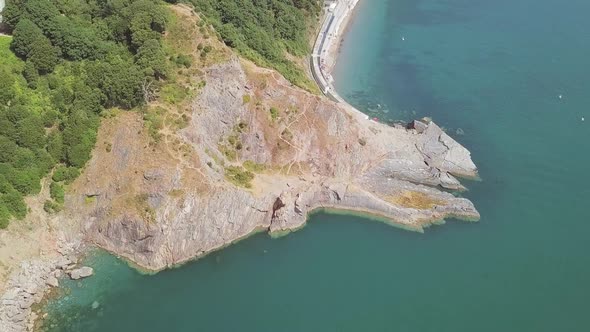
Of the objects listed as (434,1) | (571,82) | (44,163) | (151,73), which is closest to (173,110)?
(151,73)

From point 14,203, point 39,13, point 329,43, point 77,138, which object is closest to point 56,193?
point 14,203

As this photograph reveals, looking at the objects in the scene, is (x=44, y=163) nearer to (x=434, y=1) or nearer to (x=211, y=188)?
(x=211, y=188)

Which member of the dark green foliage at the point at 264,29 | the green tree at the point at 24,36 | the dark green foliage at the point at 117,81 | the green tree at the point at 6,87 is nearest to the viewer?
the green tree at the point at 6,87

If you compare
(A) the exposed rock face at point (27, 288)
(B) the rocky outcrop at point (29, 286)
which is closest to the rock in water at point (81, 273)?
(B) the rocky outcrop at point (29, 286)

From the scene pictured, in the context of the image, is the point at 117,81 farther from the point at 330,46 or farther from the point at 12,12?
the point at 330,46

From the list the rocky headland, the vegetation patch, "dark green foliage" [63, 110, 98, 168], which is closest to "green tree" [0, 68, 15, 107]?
"dark green foliage" [63, 110, 98, 168]

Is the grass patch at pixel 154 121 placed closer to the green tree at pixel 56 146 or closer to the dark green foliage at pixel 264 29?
the dark green foliage at pixel 264 29
